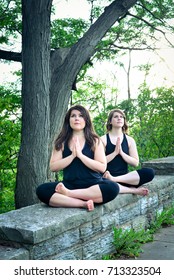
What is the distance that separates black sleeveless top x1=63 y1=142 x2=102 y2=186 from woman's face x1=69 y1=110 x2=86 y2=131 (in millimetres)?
204

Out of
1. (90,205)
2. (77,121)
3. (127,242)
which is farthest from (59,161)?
(127,242)

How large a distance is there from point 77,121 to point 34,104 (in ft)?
6.39

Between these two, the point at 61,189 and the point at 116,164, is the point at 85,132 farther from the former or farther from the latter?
the point at 116,164

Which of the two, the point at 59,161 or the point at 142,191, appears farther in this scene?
the point at 142,191

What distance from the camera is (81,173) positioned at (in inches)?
136

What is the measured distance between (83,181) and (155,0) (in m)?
5.69

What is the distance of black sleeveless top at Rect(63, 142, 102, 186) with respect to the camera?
3.44 metres

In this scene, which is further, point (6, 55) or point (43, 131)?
point (6, 55)

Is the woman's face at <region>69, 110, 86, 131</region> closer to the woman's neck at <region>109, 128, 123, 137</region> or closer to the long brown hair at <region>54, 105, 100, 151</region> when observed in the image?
the long brown hair at <region>54, 105, 100, 151</region>

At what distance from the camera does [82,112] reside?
3.53 m

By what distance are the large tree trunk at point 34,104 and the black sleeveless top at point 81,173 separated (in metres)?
1.88

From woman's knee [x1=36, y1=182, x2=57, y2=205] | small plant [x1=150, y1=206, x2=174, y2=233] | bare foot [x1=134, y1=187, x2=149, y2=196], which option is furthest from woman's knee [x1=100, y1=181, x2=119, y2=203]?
small plant [x1=150, y1=206, x2=174, y2=233]
